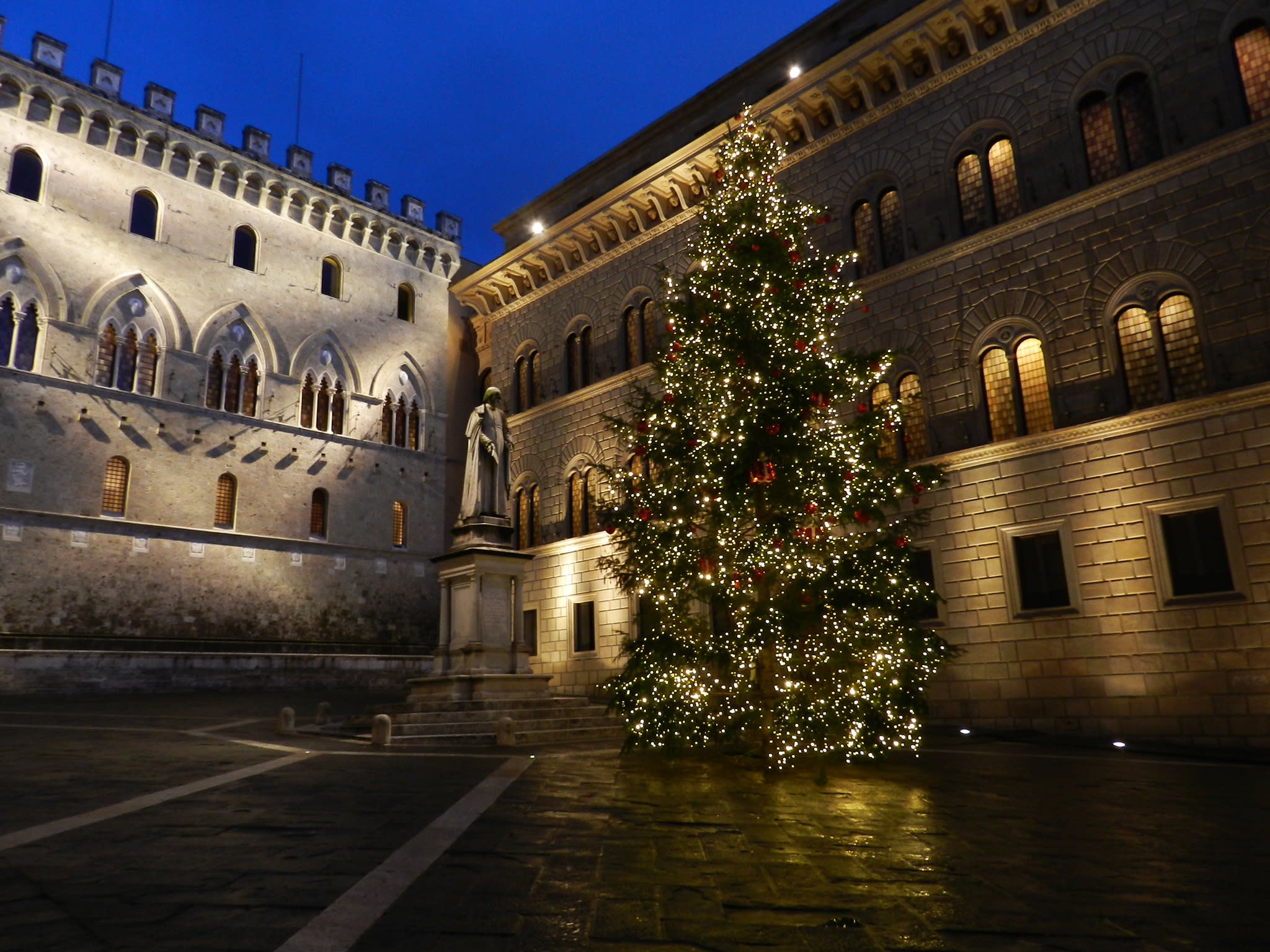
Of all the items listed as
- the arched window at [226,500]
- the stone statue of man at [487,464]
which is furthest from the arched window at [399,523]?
the stone statue of man at [487,464]

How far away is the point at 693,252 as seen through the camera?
11938 mm

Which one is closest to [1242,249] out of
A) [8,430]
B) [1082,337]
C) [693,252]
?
[1082,337]

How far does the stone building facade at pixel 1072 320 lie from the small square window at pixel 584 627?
32.6ft

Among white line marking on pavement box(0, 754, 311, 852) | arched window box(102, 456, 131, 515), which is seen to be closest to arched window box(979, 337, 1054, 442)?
white line marking on pavement box(0, 754, 311, 852)

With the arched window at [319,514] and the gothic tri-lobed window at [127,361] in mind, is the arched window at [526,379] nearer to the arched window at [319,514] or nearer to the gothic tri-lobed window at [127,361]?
the arched window at [319,514]

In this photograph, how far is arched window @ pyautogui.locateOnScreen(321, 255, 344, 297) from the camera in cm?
3142

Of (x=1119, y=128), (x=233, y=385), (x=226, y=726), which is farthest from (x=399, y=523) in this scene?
(x=1119, y=128)

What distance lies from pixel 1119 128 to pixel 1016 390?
5.02 m

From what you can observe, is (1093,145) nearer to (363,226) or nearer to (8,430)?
(363,226)

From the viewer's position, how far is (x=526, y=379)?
28016 millimetres

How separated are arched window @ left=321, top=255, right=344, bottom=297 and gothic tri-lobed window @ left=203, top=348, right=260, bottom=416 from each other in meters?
4.47

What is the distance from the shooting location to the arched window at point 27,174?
24.3m

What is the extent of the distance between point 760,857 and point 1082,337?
1333cm

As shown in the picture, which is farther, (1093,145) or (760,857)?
(1093,145)
